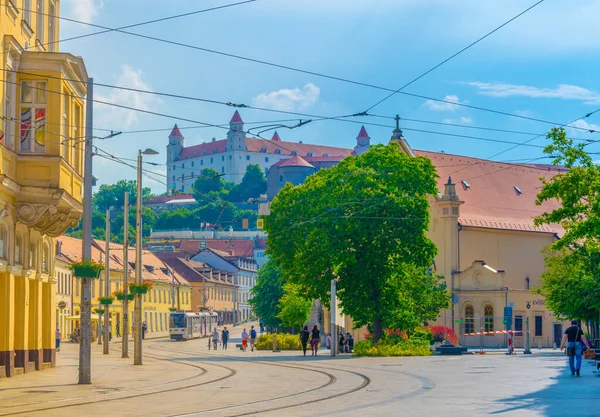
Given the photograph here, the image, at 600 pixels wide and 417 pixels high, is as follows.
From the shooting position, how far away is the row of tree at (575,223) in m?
29.2

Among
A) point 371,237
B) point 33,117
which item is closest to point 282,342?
point 371,237

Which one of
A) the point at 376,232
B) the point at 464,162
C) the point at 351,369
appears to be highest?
the point at 464,162

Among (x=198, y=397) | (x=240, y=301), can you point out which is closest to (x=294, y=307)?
(x=198, y=397)

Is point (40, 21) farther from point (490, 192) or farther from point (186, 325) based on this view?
point (186, 325)

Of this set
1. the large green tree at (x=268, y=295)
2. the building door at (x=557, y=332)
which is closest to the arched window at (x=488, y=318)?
the building door at (x=557, y=332)

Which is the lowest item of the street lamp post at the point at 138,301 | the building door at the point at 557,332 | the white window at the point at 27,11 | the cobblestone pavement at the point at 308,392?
the building door at the point at 557,332

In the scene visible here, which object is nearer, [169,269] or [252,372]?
[252,372]

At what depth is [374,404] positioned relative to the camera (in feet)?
64.6

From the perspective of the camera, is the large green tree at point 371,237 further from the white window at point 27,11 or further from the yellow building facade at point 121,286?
the yellow building facade at point 121,286

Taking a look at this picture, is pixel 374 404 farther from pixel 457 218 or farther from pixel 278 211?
pixel 457 218

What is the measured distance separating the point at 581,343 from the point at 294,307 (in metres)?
47.4

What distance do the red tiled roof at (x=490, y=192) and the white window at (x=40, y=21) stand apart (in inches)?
2147

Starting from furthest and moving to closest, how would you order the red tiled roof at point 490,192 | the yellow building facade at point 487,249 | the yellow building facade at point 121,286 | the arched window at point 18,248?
the yellow building facade at point 121,286, the red tiled roof at point 490,192, the yellow building facade at point 487,249, the arched window at point 18,248

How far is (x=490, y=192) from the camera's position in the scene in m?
87.2
